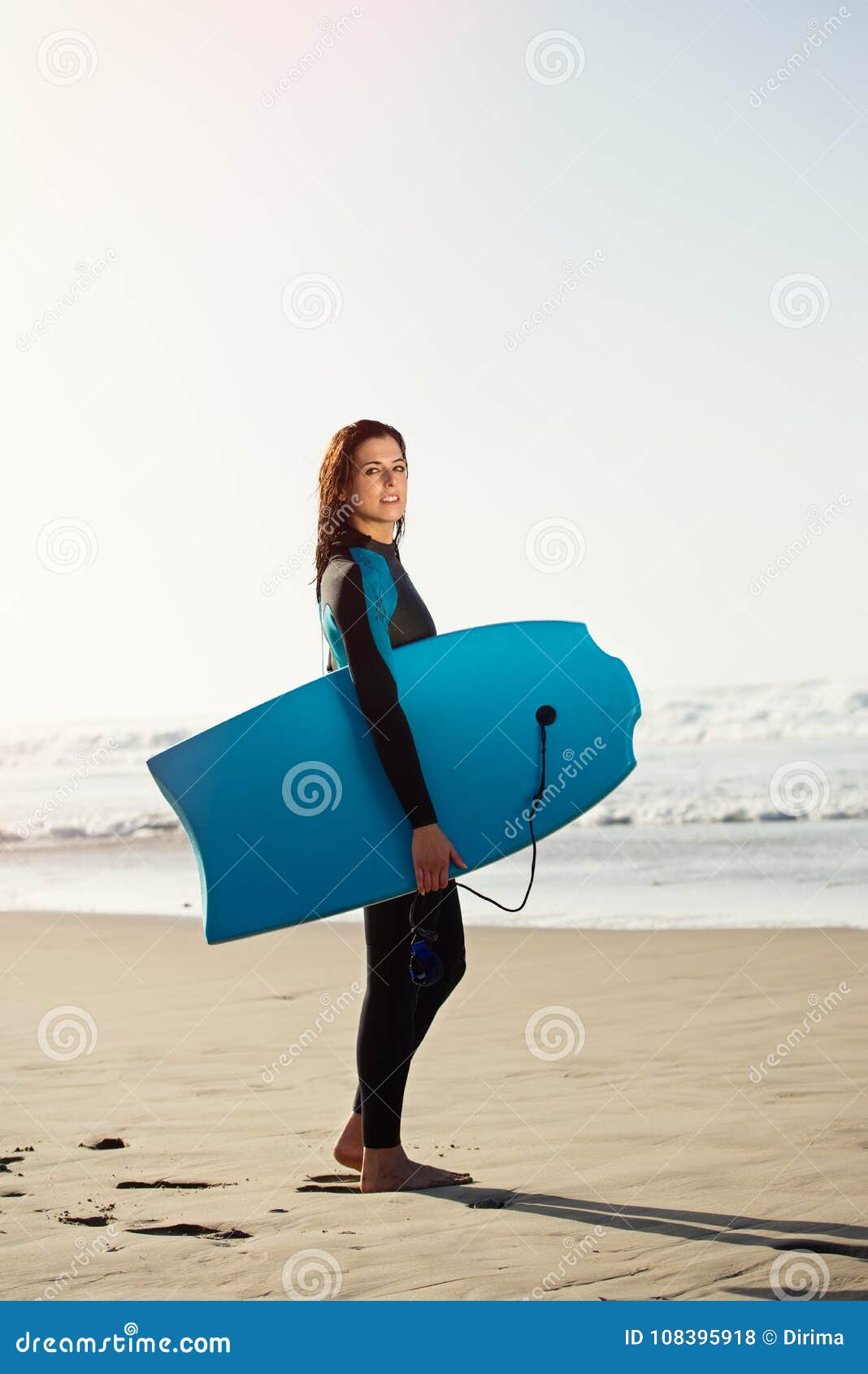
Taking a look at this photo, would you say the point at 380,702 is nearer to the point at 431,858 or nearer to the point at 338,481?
the point at 431,858

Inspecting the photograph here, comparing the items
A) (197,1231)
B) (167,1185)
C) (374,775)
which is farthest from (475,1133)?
(374,775)

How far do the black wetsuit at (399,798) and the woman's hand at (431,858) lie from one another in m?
0.03

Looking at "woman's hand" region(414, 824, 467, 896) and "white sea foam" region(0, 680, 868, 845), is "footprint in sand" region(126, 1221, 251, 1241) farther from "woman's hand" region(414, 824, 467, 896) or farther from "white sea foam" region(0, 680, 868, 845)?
"white sea foam" region(0, 680, 868, 845)

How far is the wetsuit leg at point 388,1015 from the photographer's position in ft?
8.90

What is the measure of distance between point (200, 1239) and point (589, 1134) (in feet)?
3.43

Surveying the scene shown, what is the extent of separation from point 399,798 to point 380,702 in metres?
0.20

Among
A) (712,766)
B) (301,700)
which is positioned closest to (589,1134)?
(301,700)

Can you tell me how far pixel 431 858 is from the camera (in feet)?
8.44

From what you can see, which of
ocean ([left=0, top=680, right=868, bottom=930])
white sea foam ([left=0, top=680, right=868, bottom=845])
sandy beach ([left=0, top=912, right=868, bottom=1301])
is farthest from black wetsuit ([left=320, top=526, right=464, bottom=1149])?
white sea foam ([left=0, top=680, right=868, bottom=845])

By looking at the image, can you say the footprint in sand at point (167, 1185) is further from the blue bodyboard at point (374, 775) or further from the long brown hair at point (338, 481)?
the long brown hair at point (338, 481)

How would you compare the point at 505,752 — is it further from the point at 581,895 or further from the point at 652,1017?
the point at 581,895

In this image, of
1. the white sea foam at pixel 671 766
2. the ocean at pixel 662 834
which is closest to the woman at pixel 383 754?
the ocean at pixel 662 834

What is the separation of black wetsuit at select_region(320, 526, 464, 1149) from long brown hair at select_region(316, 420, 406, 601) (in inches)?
1.6

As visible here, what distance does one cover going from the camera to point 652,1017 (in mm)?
4430
